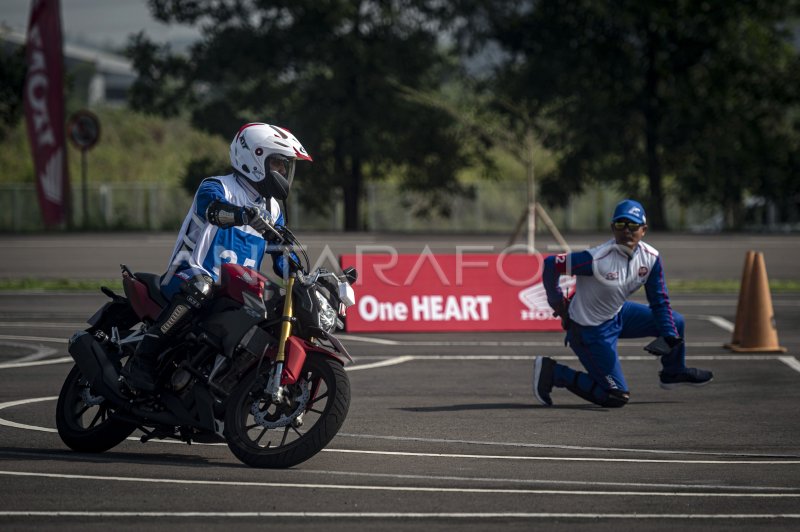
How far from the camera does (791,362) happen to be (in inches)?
555

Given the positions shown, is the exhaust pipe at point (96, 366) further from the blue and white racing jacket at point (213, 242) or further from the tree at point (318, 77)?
the tree at point (318, 77)

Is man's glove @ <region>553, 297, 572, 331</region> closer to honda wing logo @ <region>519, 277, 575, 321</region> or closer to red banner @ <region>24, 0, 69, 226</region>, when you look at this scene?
honda wing logo @ <region>519, 277, 575, 321</region>

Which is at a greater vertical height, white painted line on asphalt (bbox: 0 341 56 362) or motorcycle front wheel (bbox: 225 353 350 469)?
motorcycle front wheel (bbox: 225 353 350 469)

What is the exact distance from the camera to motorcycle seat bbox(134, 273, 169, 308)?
344 inches

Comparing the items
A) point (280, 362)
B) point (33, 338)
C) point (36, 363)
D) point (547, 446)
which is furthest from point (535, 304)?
point (280, 362)

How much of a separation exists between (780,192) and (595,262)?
97.3ft

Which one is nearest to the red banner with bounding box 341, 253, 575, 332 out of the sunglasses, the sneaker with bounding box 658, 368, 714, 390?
the sneaker with bounding box 658, 368, 714, 390

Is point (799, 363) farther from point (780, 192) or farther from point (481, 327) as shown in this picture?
point (780, 192)

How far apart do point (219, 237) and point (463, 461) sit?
6.57ft

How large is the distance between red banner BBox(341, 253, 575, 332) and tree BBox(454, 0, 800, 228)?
21.4 metres

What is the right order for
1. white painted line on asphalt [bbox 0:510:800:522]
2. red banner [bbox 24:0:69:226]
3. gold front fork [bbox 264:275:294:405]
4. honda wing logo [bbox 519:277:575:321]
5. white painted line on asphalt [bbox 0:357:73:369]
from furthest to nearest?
red banner [bbox 24:0:69:226], honda wing logo [bbox 519:277:575:321], white painted line on asphalt [bbox 0:357:73:369], gold front fork [bbox 264:275:294:405], white painted line on asphalt [bbox 0:510:800:522]

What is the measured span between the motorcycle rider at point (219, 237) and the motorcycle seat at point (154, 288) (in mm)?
36

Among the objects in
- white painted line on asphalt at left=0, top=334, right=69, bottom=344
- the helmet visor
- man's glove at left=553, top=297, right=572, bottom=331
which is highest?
the helmet visor

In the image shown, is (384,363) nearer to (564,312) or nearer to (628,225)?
(564,312)
